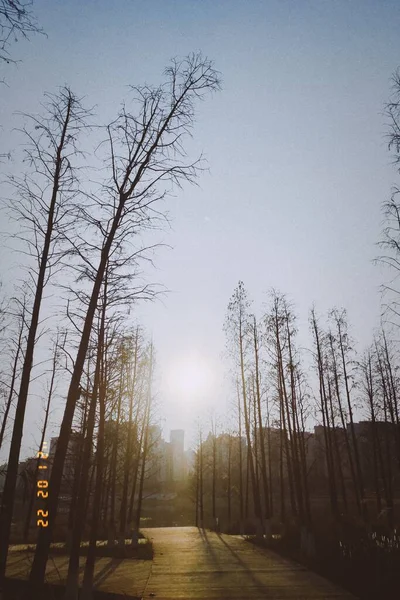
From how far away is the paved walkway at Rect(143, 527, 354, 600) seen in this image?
29.0 feet

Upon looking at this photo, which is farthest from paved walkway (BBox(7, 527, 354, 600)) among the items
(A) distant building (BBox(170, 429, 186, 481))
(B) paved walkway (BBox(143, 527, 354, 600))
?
(A) distant building (BBox(170, 429, 186, 481))

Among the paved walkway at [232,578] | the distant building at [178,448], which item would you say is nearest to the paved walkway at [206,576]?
the paved walkway at [232,578]

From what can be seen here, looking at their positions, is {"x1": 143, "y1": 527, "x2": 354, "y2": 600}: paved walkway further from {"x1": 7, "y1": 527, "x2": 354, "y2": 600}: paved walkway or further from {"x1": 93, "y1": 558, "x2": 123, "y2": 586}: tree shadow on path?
{"x1": 93, "y1": 558, "x2": 123, "y2": 586}: tree shadow on path

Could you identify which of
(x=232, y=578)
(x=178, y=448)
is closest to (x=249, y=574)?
(x=232, y=578)

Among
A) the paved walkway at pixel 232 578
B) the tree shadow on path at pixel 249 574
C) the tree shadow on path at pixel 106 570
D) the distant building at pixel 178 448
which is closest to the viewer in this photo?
the paved walkway at pixel 232 578

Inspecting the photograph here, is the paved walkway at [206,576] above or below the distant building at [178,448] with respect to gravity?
below

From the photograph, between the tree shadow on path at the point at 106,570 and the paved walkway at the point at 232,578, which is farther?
the tree shadow on path at the point at 106,570

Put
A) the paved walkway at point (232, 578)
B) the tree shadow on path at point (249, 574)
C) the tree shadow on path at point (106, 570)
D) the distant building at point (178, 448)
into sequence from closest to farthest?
1. the paved walkway at point (232, 578)
2. the tree shadow on path at point (249, 574)
3. the tree shadow on path at point (106, 570)
4. the distant building at point (178, 448)

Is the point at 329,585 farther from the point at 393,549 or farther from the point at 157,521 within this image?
the point at 157,521

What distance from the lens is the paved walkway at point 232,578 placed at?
8.85m

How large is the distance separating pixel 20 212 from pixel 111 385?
7.01m

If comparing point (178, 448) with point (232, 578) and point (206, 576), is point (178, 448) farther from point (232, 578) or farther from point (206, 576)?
point (232, 578)

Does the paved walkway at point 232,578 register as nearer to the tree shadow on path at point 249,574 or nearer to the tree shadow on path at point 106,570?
the tree shadow on path at point 249,574

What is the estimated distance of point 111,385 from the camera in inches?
532
